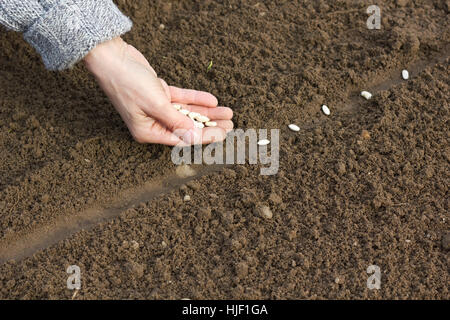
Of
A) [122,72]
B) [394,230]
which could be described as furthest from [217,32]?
[394,230]

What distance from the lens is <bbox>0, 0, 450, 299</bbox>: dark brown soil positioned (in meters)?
2.06

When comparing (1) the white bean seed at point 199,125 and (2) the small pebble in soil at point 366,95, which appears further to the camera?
(2) the small pebble in soil at point 366,95

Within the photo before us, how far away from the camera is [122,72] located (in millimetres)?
2285

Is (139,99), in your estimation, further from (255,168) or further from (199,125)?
(255,168)

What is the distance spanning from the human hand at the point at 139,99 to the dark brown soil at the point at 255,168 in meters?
0.13

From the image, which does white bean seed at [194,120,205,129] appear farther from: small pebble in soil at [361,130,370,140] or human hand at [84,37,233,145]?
small pebble in soil at [361,130,370,140]

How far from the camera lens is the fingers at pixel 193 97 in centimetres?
256

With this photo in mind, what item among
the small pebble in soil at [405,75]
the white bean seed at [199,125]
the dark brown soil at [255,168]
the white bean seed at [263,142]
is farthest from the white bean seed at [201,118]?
the small pebble in soil at [405,75]

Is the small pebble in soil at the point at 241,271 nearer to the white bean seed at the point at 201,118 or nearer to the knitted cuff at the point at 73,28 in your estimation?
the white bean seed at the point at 201,118

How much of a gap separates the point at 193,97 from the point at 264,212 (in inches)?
27.3

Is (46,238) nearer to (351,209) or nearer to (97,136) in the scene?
(97,136)

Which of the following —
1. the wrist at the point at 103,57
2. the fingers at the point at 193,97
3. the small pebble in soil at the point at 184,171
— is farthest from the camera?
the fingers at the point at 193,97

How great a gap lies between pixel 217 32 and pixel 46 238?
4.74ft

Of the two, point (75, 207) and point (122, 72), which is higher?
point (122, 72)
